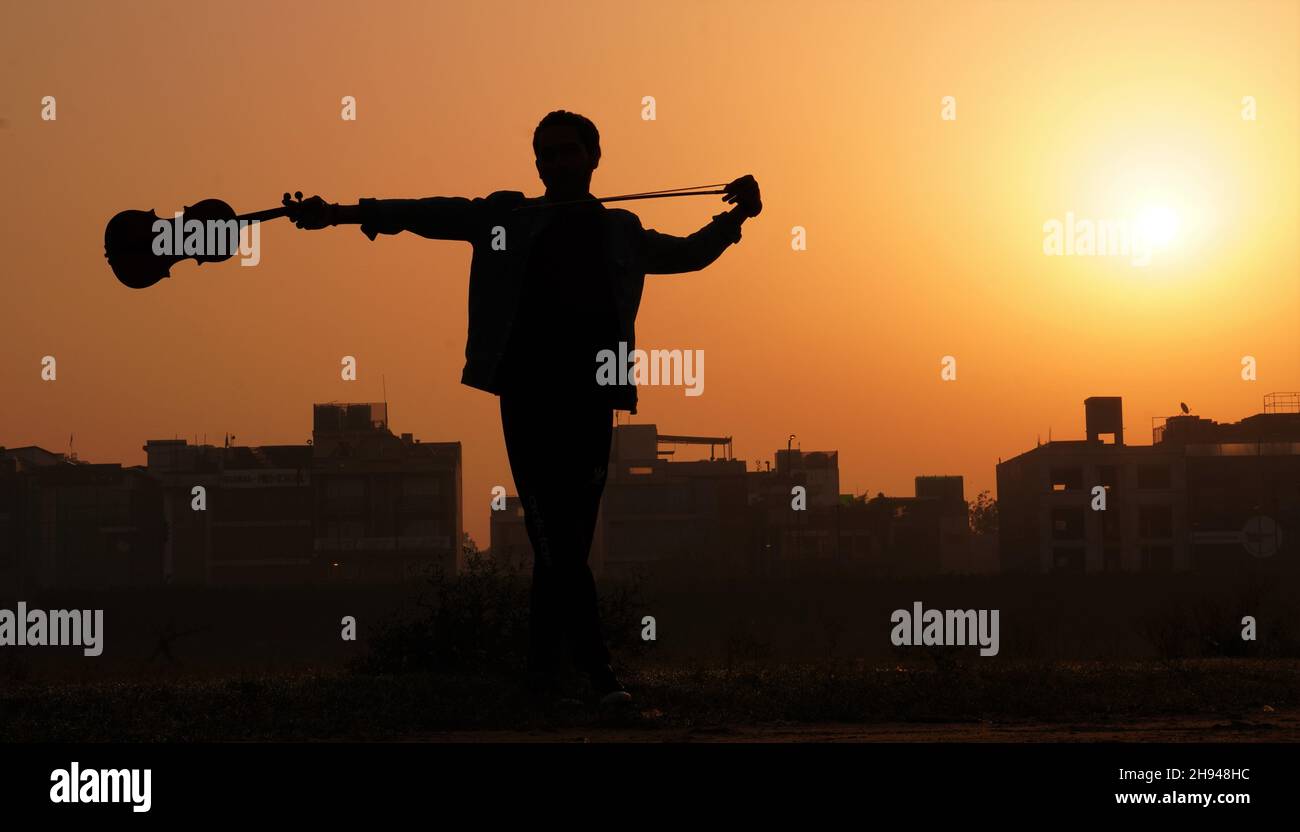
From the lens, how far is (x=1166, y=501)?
108000 mm

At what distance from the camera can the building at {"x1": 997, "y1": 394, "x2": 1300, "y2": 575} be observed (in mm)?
105500

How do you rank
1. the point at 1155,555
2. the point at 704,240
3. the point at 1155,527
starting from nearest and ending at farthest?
the point at 704,240 → the point at 1155,555 → the point at 1155,527

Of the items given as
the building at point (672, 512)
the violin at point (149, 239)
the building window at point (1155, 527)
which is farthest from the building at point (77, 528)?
the violin at point (149, 239)

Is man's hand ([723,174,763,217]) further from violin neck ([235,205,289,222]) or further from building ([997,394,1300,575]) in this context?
building ([997,394,1300,575])

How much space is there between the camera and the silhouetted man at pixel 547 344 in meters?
7.70

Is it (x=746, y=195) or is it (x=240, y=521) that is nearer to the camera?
(x=746, y=195)

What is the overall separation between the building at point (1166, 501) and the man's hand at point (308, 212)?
101 metres

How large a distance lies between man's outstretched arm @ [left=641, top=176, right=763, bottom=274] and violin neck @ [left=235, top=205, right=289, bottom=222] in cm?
179

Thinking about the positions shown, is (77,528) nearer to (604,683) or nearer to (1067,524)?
(1067,524)

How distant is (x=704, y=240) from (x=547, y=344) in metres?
1.12

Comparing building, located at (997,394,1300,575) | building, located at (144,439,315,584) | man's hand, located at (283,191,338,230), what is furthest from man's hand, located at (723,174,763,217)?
building, located at (144,439,315,584)

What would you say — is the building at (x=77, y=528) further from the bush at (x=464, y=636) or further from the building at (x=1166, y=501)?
the bush at (x=464, y=636)

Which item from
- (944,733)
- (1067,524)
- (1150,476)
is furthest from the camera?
(1067,524)

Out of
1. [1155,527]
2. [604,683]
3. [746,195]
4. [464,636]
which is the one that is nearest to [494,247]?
[746,195]
